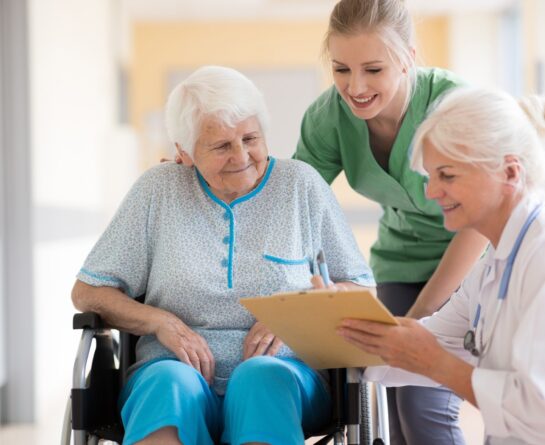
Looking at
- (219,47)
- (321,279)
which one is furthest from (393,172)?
(219,47)

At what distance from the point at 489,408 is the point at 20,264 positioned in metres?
3.12

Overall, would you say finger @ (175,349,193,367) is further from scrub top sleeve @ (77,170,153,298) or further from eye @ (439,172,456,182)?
eye @ (439,172,456,182)

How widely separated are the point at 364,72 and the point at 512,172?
62cm

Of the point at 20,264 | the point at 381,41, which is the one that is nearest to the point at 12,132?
the point at 20,264

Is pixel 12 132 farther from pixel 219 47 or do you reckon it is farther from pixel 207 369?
pixel 219 47

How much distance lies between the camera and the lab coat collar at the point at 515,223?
1.46 m

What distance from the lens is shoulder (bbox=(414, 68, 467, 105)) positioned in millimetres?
2127

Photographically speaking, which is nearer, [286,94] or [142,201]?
[142,201]

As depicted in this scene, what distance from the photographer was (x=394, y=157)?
2.16 m

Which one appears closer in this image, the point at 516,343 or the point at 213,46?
the point at 516,343

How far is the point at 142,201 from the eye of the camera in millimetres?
1995

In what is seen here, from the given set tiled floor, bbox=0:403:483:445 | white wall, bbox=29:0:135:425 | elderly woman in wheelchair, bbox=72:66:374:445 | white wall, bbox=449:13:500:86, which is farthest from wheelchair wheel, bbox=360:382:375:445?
white wall, bbox=449:13:500:86

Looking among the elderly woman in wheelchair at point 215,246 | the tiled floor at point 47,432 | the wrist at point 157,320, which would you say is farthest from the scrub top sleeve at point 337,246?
the tiled floor at point 47,432

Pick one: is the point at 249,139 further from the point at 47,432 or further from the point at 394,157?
the point at 47,432
